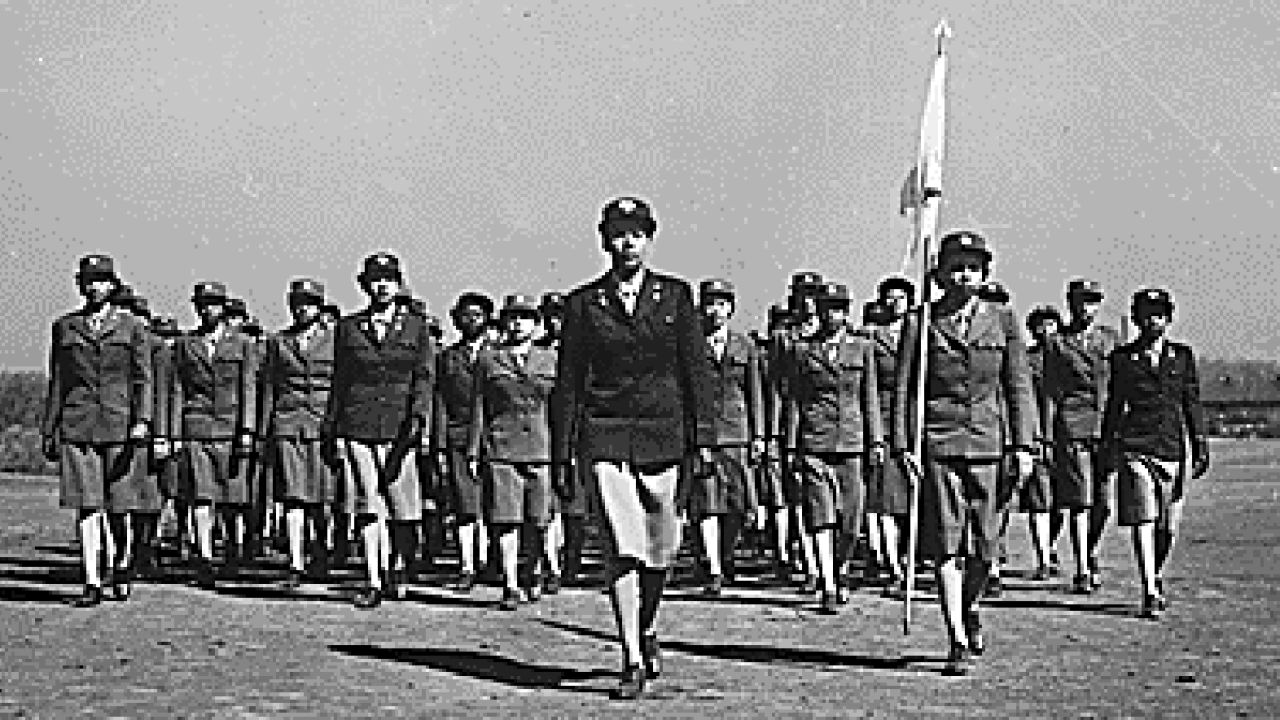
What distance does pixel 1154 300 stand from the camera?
43.8 ft

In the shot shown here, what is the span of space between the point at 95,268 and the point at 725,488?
4780mm

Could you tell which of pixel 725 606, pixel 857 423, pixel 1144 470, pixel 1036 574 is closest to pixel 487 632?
pixel 725 606

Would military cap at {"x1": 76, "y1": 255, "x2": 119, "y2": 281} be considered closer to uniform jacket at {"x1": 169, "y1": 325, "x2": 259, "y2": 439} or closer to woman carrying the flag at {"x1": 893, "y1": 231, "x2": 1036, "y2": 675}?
uniform jacket at {"x1": 169, "y1": 325, "x2": 259, "y2": 439}

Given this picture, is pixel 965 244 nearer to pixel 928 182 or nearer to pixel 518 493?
pixel 928 182

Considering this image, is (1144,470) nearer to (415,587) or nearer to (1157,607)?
(1157,607)

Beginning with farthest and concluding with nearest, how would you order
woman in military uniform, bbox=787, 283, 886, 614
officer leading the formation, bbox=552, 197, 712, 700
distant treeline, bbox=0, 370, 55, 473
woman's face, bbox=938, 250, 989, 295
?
distant treeline, bbox=0, 370, 55, 473 < woman in military uniform, bbox=787, 283, 886, 614 < woman's face, bbox=938, 250, 989, 295 < officer leading the formation, bbox=552, 197, 712, 700

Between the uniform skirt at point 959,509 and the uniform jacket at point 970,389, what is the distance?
0.08 m

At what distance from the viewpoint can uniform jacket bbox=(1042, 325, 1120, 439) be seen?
1541 centimetres

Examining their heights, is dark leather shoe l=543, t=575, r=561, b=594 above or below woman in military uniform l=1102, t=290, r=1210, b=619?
below

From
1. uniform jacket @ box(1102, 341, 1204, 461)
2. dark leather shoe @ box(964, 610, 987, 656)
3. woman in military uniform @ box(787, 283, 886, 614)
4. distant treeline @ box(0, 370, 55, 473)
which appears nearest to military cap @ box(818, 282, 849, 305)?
woman in military uniform @ box(787, 283, 886, 614)

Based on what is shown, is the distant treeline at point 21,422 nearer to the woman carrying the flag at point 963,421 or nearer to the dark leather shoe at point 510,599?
the dark leather shoe at point 510,599

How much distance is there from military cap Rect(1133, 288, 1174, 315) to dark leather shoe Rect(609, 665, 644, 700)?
5161mm

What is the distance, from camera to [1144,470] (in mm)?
13500

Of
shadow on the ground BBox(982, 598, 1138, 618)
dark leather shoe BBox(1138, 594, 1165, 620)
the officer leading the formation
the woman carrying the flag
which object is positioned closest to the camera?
the officer leading the formation
